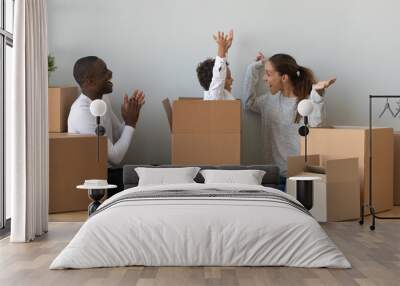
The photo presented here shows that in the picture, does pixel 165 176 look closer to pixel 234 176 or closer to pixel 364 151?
pixel 234 176

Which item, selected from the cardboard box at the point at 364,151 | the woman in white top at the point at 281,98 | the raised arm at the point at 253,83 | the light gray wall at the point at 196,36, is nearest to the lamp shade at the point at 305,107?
the cardboard box at the point at 364,151

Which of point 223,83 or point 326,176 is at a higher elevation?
point 223,83

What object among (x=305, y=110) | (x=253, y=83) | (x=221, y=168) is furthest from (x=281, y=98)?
(x=221, y=168)

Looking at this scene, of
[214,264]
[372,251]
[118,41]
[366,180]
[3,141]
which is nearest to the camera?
[214,264]

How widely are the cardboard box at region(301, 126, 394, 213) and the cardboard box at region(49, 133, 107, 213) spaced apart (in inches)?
91.3

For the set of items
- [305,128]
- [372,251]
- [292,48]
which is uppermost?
[292,48]

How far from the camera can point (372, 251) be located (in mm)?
6043

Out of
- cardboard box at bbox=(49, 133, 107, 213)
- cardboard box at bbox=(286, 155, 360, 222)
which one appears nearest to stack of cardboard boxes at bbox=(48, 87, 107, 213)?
cardboard box at bbox=(49, 133, 107, 213)

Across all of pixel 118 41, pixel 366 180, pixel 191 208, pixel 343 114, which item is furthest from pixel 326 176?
pixel 118 41

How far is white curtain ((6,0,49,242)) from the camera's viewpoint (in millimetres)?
6590

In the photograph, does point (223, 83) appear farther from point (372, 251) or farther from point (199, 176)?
point (372, 251)

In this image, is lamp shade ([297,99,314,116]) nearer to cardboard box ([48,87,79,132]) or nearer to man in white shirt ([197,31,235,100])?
man in white shirt ([197,31,235,100])

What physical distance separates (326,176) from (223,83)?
1599 millimetres

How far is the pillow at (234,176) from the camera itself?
7523 mm
